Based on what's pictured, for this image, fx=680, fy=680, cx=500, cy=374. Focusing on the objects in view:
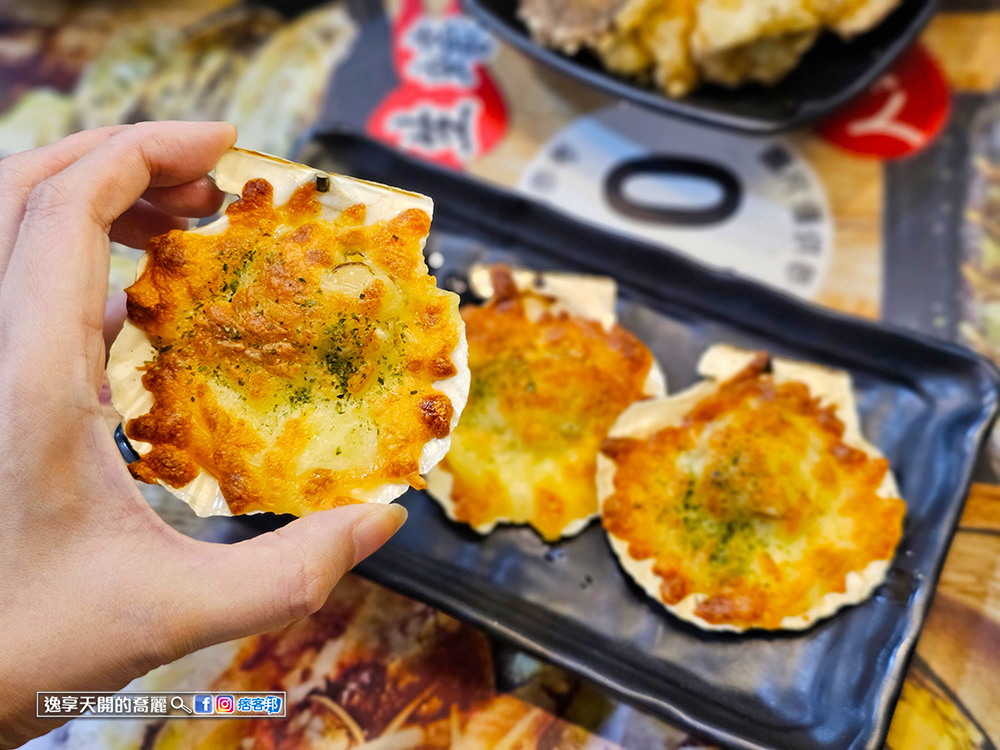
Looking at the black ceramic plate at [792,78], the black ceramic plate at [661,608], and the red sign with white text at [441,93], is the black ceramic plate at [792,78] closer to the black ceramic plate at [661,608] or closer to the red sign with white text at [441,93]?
the red sign with white text at [441,93]

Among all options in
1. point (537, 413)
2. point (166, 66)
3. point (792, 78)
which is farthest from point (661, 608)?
point (166, 66)

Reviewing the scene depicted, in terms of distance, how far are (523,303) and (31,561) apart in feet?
6.24

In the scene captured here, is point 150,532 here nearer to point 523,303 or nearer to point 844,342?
point 523,303

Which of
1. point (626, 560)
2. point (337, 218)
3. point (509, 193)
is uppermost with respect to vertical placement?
point (337, 218)

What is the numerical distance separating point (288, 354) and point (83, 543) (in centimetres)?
70

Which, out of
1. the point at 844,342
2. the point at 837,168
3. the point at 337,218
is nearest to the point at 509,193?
the point at 337,218

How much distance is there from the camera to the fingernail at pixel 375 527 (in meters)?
1.79

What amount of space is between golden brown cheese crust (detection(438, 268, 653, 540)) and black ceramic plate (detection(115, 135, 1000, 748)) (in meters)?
0.13

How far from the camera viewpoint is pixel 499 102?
13.4 feet

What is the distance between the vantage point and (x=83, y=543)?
169 cm

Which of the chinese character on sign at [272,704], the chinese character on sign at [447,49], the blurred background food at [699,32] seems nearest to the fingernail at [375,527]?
the chinese character on sign at [272,704]

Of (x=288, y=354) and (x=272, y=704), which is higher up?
(x=288, y=354)

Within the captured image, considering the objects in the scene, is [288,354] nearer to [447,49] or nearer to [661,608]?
[661,608]

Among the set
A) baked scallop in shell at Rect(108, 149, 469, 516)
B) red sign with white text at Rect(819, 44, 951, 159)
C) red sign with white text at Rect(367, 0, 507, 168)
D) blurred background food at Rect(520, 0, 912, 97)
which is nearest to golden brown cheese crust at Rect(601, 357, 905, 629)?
baked scallop in shell at Rect(108, 149, 469, 516)
